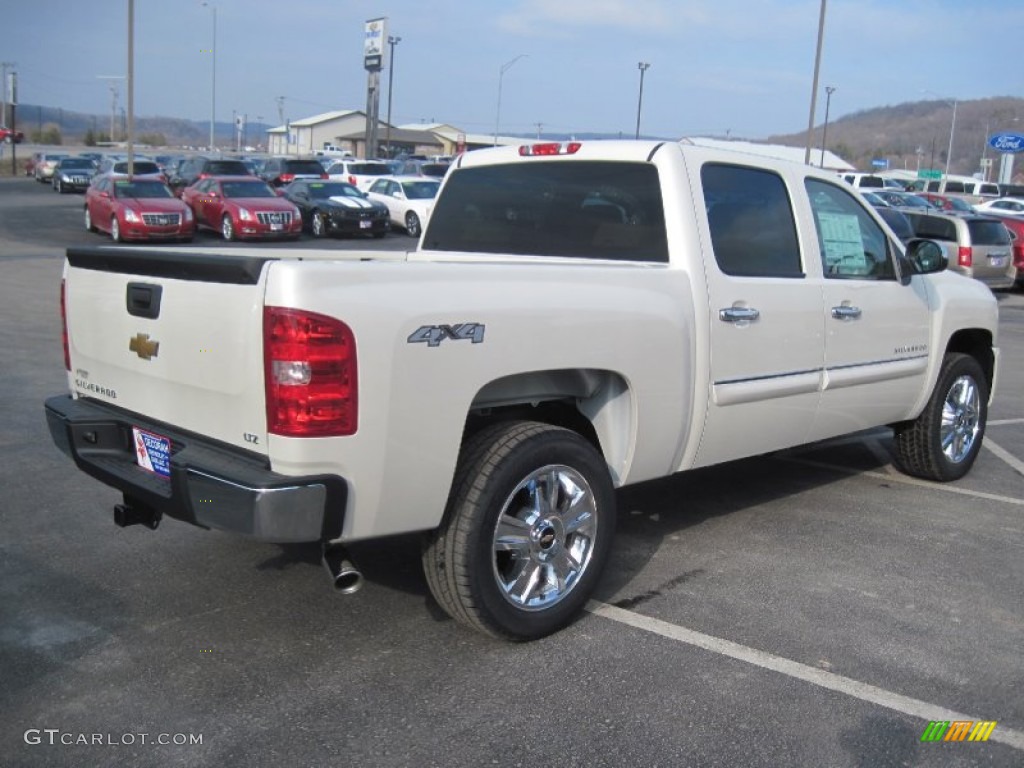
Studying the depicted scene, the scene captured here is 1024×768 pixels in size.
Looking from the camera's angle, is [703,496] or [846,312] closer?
[846,312]

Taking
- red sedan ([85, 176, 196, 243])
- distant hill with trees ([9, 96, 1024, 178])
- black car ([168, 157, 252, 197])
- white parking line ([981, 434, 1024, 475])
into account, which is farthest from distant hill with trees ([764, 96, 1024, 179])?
white parking line ([981, 434, 1024, 475])

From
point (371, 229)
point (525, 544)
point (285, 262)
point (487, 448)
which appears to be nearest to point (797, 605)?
point (525, 544)

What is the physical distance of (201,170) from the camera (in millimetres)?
33188

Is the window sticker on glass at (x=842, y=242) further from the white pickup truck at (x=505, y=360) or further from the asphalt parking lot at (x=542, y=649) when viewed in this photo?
the asphalt parking lot at (x=542, y=649)

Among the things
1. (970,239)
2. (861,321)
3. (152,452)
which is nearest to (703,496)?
(861,321)

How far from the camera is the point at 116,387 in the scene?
3.98m

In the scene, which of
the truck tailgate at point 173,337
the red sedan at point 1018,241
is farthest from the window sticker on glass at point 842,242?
the red sedan at point 1018,241

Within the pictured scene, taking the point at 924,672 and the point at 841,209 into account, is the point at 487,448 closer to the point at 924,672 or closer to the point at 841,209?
the point at 924,672

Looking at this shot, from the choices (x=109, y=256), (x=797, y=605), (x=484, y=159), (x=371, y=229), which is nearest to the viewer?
(x=109, y=256)

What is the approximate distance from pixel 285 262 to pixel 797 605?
2677 millimetres

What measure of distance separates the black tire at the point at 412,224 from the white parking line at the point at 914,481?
22.1 metres

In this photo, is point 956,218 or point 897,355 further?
point 956,218

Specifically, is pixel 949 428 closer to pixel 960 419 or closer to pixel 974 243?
pixel 960 419

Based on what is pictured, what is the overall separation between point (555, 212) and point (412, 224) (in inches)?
938
